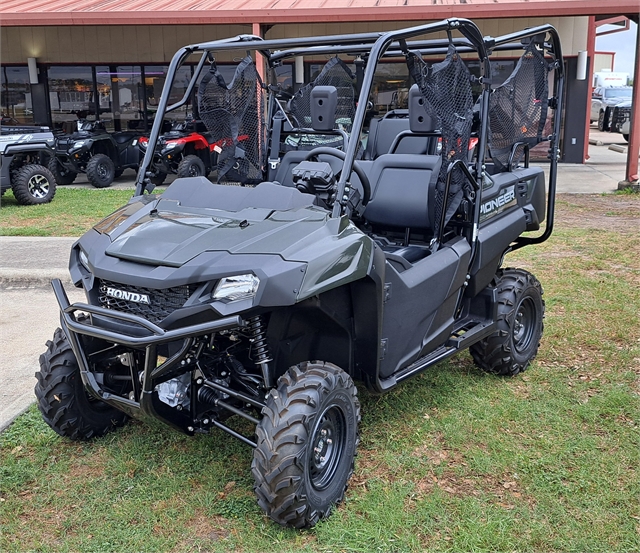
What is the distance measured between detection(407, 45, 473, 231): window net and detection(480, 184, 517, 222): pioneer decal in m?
0.26

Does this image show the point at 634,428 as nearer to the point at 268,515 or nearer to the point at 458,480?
the point at 458,480

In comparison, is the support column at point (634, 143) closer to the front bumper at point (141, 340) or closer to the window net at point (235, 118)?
the window net at point (235, 118)

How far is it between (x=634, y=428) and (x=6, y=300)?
4780 mm

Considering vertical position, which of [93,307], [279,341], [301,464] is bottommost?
[301,464]

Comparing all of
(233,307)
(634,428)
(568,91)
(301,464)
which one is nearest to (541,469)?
(634,428)

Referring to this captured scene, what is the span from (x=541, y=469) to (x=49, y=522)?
7.02 ft

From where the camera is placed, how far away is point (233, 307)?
269 cm

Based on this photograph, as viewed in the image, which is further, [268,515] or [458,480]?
[458,480]

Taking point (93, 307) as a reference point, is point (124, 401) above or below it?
below

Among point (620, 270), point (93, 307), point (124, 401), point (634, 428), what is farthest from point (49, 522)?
point (620, 270)

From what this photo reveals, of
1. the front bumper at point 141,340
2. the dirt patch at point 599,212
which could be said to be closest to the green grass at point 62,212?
the front bumper at point 141,340

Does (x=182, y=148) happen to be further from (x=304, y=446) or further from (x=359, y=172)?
(x=304, y=446)

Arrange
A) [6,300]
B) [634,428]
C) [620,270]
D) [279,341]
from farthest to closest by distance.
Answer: [620,270], [6,300], [634,428], [279,341]

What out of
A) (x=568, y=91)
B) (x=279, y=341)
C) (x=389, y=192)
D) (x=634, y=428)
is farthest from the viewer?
(x=568, y=91)
